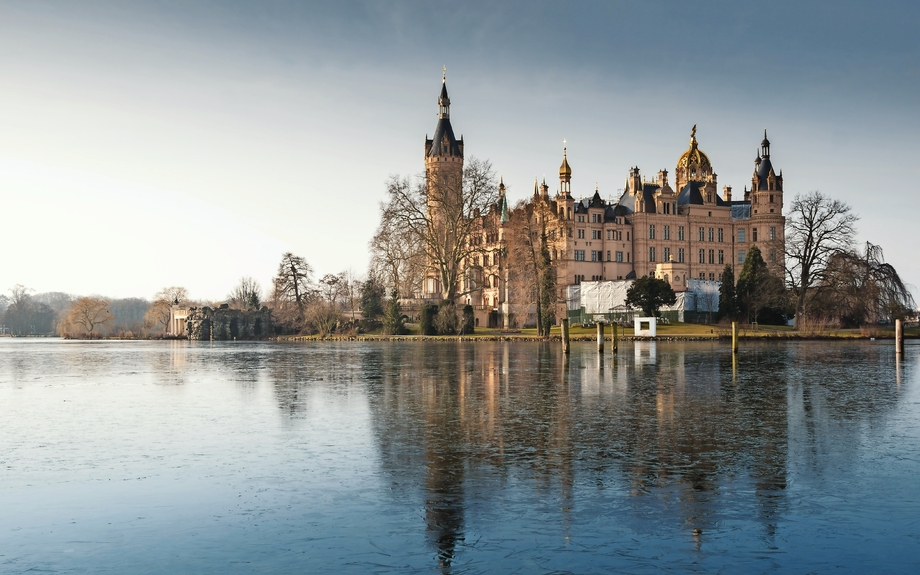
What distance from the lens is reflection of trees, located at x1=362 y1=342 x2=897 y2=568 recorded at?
1016cm

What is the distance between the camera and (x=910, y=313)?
6894 cm

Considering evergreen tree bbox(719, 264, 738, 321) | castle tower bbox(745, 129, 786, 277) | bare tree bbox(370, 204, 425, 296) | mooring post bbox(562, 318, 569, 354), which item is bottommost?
mooring post bbox(562, 318, 569, 354)

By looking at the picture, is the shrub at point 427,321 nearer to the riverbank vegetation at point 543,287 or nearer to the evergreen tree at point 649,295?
the riverbank vegetation at point 543,287

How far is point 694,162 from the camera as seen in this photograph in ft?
407

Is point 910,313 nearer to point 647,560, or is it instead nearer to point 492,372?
point 492,372

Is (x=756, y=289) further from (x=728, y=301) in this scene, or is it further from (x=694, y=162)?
(x=694, y=162)

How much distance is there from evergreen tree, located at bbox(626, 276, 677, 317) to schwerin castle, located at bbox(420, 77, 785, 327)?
23461 mm

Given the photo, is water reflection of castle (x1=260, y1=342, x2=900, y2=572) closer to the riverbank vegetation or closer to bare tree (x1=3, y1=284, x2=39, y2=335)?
the riverbank vegetation

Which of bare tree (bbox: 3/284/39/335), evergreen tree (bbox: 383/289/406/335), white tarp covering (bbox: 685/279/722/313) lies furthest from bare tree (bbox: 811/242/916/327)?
bare tree (bbox: 3/284/39/335)

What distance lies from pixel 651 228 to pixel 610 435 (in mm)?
94643

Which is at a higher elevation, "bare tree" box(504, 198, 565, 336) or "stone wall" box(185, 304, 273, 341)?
"bare tree" box(504, 198, 565, 336)

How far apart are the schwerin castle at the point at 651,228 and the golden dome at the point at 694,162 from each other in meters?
8.68

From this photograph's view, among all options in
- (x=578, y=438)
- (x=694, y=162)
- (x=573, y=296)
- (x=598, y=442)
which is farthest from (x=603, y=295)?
(x=598, y=442)

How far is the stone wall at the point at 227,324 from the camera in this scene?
322ft
